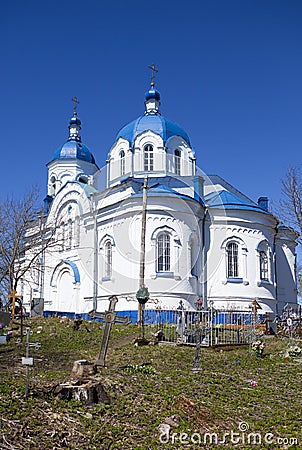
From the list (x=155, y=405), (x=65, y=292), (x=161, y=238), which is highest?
(x=161, y=238)

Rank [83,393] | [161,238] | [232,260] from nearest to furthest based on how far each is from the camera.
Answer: [83,393] < [161,238] < [232,260]

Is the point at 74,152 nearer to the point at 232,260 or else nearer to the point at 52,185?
the point at 52,185

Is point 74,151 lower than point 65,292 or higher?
higher

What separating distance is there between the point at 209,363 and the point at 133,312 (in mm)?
10349

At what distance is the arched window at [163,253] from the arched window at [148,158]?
15.4ft

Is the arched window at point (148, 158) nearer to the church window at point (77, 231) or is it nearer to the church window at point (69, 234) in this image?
the church window at point (77, 231)

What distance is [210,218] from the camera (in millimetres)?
25328

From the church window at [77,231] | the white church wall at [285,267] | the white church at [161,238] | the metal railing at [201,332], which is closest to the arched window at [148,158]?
the white church at [161,238]

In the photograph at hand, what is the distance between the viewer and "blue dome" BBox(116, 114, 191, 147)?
27.2 metres

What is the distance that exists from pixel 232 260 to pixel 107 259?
587 centimetres

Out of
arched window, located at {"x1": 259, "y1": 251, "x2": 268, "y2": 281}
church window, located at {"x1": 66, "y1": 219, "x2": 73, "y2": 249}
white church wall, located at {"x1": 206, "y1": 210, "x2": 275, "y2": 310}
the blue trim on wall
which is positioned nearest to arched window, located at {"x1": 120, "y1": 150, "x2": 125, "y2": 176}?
church window, located at {"x1": 66, "y1": 219, "x2": 73, "y2": 249}

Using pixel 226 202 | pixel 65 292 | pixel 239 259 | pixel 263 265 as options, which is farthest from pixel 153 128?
pixel 65 292

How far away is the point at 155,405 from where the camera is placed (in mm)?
8023

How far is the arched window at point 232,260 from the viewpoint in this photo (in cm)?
2470
